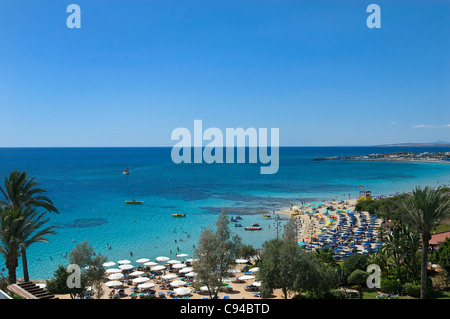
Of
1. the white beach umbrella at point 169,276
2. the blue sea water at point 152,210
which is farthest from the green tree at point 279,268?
the blue sea water at point 152,210

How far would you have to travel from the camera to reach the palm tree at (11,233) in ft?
57.1

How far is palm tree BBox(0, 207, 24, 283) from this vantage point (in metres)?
17.4

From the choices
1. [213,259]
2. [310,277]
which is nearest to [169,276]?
[213,259]

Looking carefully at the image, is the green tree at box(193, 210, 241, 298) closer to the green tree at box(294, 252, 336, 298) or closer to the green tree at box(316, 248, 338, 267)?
the green tree at box(294, 252, 336, 298)

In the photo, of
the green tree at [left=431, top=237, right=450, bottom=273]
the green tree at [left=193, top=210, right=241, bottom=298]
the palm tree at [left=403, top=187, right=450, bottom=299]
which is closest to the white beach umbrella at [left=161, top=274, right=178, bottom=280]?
the green tree at [left=193, top=210, right=241, bottom=298]

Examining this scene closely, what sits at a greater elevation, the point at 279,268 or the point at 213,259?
the point at 213,259

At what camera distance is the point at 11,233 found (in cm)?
1747

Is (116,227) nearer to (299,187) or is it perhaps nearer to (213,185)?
Answer: (213,185)

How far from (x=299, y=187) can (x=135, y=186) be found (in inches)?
1968

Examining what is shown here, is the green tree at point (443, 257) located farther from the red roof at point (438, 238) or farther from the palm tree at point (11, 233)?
the palm tree at point (11, 233)

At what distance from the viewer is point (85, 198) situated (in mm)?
73250

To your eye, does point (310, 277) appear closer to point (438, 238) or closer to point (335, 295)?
point (335, 295)
